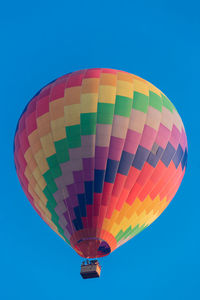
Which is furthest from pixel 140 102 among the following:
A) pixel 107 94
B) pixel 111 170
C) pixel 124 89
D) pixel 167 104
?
pixel 111 170

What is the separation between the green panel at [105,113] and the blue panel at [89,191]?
207cm

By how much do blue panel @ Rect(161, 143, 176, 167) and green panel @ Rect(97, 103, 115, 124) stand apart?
→ 2.17 metres

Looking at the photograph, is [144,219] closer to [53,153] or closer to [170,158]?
[170,158]

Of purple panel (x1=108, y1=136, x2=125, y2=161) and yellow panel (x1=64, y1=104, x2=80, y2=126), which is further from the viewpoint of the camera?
yellow panel (x1=64, y1=104, x2=80, y2=126)

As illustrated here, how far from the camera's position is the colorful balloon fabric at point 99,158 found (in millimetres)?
22766

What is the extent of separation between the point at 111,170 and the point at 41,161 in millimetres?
2398

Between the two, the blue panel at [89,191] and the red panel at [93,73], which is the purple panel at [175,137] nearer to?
the red panel at [93,73]

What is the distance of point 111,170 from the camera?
22797 mm

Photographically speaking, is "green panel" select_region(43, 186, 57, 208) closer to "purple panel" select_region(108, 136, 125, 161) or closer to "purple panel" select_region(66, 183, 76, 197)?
"purple panel" select_region(66, 183, 76, 197)

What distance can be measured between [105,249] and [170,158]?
380cm

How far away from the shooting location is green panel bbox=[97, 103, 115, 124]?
23.3m

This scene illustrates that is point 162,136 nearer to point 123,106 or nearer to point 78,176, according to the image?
point 123,106

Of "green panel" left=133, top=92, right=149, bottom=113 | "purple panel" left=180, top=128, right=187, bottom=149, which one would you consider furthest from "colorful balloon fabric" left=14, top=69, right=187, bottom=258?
"purple panel" left=180, top=128, right=187, bottom=149

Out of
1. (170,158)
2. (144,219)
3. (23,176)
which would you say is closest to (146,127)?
(170,158)
